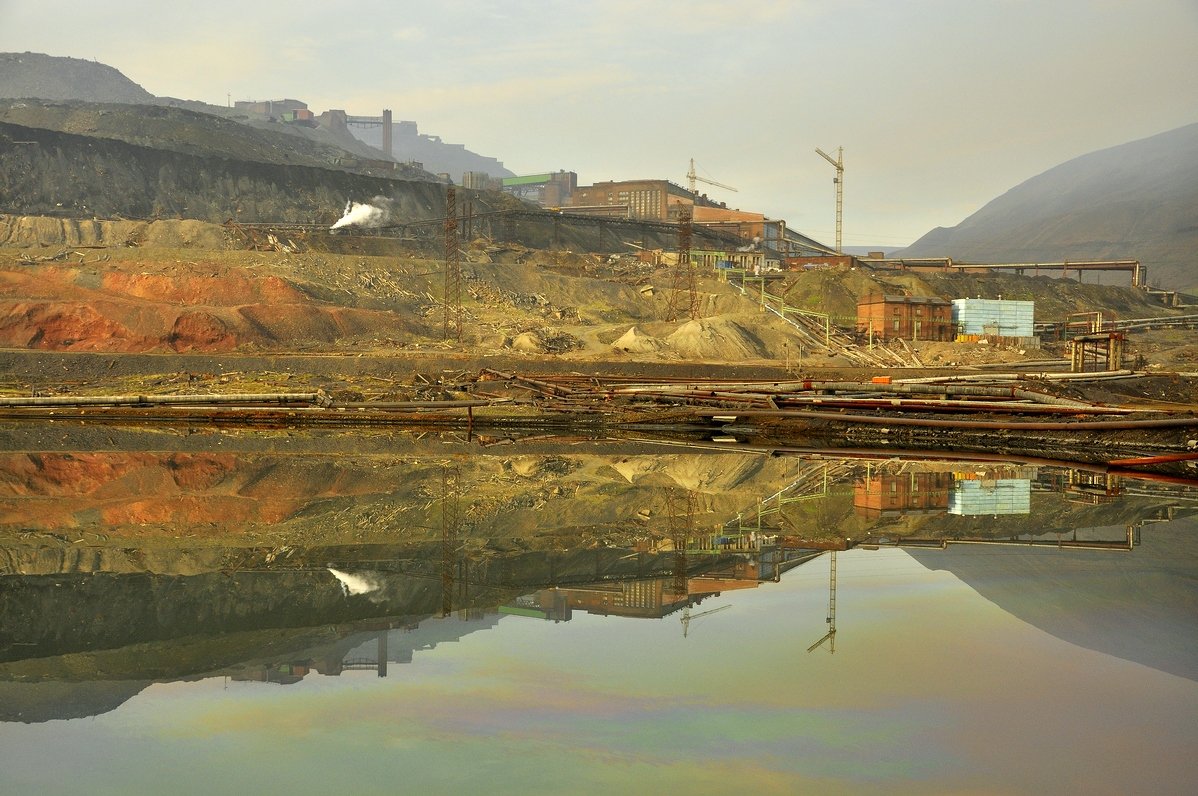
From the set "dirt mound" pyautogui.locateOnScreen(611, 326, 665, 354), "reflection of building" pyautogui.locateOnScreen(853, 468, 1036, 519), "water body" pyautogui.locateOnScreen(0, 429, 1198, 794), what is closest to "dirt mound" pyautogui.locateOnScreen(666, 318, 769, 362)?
"dirt mound" pyautogui.locateOnScreen(611, 326, 665, 354)

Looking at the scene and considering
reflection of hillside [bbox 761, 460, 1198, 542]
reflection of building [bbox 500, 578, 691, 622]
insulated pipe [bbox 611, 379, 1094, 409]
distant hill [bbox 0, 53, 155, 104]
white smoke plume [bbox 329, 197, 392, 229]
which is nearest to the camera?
reflection of building [bbox 500, 578, 691, 622]

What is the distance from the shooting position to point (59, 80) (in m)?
171

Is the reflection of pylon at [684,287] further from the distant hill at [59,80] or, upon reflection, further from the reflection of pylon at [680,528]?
the distant hill at [59,80]

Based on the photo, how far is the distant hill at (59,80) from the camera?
550 feet

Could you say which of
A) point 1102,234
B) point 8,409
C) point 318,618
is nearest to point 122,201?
point 8,409

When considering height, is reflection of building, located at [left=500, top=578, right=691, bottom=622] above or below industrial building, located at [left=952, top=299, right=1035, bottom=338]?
below

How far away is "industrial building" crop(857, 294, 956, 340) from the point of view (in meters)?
49.2

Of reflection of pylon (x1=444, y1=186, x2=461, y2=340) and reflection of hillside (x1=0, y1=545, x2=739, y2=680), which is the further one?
reflection of pylon (x1=444, y1=186, x2=461, y2=340)

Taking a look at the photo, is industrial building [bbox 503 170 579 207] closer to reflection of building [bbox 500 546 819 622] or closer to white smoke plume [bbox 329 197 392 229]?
white smoke plume [bbox 329 197 392 229]

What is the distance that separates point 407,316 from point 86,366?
747 inches

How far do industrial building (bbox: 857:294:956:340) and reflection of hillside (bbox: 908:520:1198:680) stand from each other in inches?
1563

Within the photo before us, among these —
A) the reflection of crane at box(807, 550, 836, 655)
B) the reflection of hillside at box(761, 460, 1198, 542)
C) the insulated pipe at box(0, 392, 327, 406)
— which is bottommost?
the reflection of crane at box(807, 550, 836, 655)

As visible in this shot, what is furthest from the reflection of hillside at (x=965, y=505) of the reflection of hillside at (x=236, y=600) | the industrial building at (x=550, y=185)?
the industrial building at (x=550, y=185)

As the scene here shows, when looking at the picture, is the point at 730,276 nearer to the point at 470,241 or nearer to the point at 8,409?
the point at 470,241
